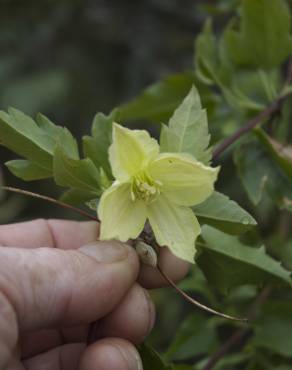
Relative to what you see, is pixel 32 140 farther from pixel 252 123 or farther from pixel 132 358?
pixel 252 123

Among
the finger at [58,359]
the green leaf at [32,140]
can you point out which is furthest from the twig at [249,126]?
the finger at [58,359]

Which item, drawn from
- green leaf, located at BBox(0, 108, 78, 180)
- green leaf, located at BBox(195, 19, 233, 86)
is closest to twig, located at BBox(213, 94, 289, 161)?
green leaf, located at BBox(195, 19, 233, 86)

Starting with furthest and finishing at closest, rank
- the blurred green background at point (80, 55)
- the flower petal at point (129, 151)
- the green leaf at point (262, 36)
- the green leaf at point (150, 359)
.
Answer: the blurred green background at point (80, 55) < the green leaf at point (262, 36) < the green leaf at point (150, 359) < the flower petal at point (129, 151)

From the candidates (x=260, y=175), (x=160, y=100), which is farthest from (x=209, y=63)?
(x=260, y=175)

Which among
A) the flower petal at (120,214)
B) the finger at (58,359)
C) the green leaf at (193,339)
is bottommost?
the green leaf at (193,339)

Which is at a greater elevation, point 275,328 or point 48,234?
point 48,234

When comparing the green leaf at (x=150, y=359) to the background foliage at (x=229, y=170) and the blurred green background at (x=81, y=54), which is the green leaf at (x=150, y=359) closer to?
the background foliage at (x=229, y=170)

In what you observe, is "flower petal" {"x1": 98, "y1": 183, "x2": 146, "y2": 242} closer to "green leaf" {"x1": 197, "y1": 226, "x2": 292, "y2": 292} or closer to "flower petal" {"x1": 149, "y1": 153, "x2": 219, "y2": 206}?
"flower petal" {"x1": 149, "y1": 153, "x2": 219, "y2": 206}
